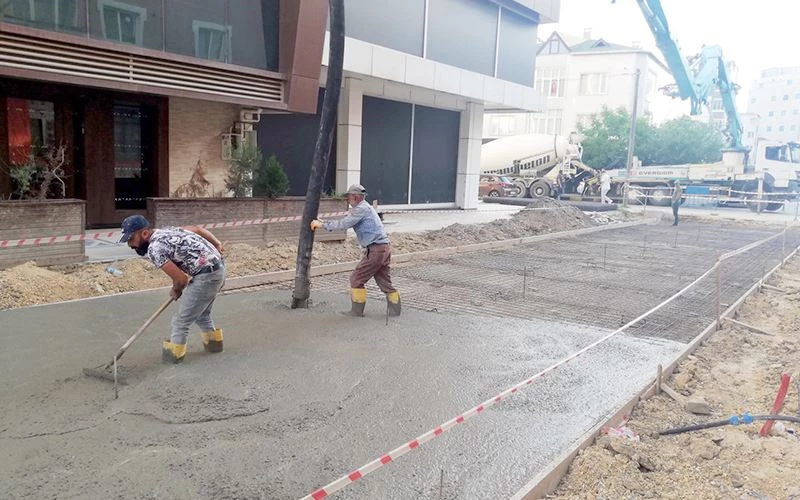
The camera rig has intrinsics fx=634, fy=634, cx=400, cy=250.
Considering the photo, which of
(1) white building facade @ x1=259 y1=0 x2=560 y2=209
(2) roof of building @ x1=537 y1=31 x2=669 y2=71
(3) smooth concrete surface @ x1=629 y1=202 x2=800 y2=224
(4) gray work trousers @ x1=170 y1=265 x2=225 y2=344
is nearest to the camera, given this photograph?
(4) gray work trousers @ x1=170 y1=265 x2=225 y2=344

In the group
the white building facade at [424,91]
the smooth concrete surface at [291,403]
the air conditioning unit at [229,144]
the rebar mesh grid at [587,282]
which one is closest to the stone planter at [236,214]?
the rebar mesh grid at [587,282]

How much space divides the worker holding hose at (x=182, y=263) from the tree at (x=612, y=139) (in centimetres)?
4421

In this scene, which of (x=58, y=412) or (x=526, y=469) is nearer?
(x=526, y=469)

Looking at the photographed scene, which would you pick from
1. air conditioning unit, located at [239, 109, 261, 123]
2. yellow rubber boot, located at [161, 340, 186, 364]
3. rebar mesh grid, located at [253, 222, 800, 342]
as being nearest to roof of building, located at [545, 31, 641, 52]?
rebar mesh grid, located at [253, 222, 800, 342]

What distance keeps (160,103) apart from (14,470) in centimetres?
1057

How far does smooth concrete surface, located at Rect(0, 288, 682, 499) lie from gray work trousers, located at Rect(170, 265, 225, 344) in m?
0.32

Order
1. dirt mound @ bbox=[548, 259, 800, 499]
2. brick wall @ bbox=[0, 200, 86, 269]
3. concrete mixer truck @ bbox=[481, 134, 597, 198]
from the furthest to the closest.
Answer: concrete mixer truck @ bbox=[481, 134, 597, 198], brick wall @ bbox=[0, 200, 86, 269], dirt mound @ bbox=[548, 259, 800, 499]

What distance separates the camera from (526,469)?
4.05 meters

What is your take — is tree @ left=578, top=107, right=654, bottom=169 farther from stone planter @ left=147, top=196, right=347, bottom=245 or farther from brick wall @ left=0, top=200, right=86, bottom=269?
brick wall @ left=0, top=200, right=86, bottom=269

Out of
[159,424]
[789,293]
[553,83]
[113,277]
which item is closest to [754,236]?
[789,293]

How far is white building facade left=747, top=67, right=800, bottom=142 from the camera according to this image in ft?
359

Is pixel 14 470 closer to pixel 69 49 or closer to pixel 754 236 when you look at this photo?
pixel 69 49

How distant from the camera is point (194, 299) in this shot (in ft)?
18.2

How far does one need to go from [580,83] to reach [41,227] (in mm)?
55855
